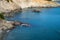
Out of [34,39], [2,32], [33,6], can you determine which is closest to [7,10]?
[33,6]

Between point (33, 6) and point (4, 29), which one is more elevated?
point (4, 29)

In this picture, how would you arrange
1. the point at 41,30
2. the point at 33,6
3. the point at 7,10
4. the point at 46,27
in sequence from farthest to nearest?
1. the point at 33,6
2. the point at 7,10
3. the point at 46,27
4. the point at 41,30

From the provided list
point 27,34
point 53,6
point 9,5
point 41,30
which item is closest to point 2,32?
point 27,34

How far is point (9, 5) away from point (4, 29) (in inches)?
1212

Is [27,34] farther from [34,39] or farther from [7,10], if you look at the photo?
[7,10]

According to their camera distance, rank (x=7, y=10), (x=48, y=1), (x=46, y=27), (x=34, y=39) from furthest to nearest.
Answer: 1. (x=48, y=1)
2. (x=7, y=10)
3. (x=46, y=27)
4. (x=34, y=39)

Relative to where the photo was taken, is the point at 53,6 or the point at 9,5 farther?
the point at 53,6

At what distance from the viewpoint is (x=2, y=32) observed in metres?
40.2

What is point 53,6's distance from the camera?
9094 centimetres

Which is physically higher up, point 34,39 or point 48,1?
point 34,39

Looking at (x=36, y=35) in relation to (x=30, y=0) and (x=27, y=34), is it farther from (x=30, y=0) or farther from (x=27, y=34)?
(x=30, y=0)

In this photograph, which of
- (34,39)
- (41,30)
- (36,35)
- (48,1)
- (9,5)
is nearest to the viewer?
(34,39)

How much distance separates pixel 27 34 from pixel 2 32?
4156 mm

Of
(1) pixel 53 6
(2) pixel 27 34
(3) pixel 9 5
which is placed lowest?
(1) pixel 53 6
